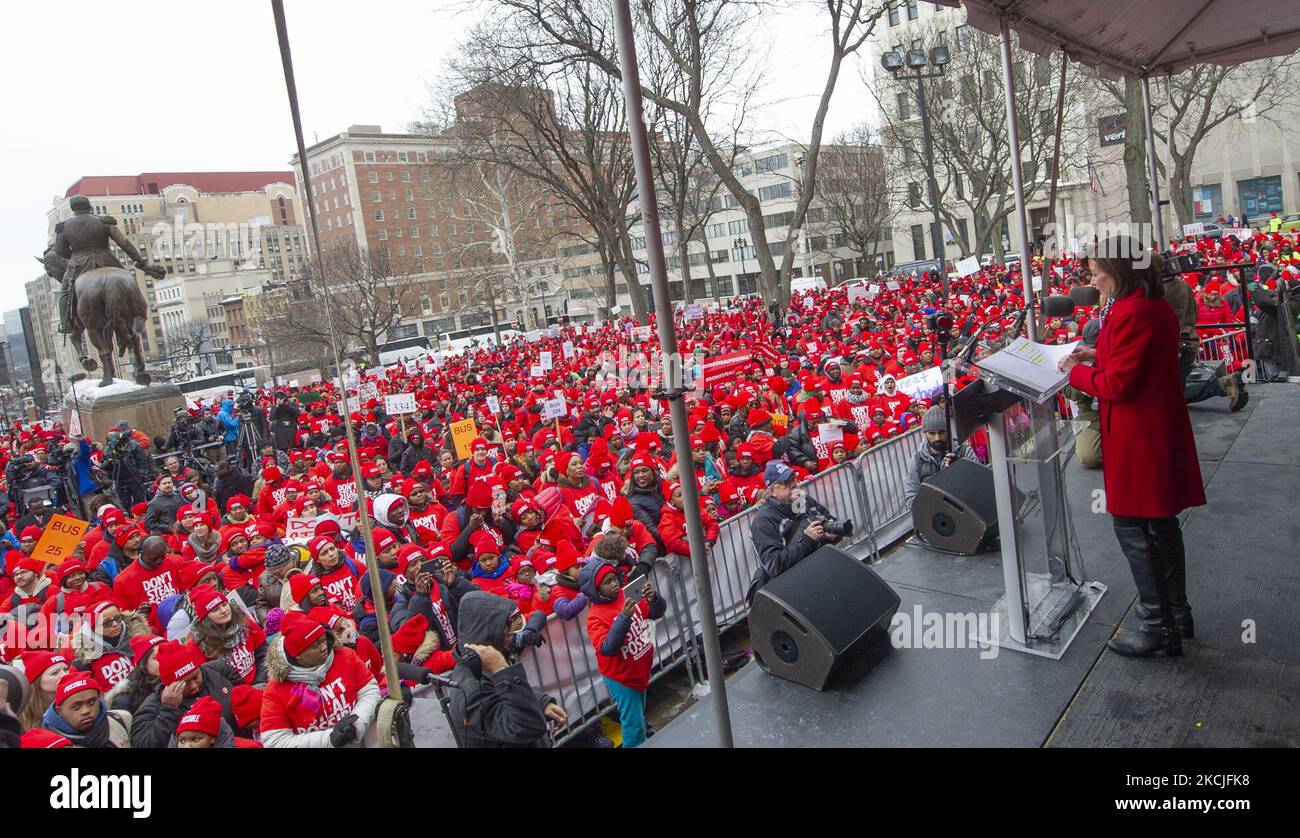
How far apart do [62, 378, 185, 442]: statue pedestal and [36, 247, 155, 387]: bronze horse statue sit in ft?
2.16

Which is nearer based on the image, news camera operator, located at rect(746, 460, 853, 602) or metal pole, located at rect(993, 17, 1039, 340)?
metal pole, located at rect(993, 17, 1039, 340)

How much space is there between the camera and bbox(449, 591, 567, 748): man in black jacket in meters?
4.42

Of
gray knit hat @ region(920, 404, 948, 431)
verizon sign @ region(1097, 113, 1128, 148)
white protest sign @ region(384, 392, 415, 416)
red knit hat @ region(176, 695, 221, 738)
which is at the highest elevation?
verizon sign @ region(1097, 113, 1128, 148)

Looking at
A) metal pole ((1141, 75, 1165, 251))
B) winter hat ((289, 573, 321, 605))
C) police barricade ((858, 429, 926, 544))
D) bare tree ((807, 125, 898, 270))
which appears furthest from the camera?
bare tree ((807, 125, 898, 270))

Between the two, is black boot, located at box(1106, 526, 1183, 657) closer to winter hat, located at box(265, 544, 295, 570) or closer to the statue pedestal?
winter hat, located at box(265, 544, 295, 570)

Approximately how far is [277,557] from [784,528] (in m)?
4.34

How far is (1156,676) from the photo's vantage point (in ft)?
12.1

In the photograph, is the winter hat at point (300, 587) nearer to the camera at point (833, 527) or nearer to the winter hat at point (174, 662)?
the winter hat at point (174, 662)

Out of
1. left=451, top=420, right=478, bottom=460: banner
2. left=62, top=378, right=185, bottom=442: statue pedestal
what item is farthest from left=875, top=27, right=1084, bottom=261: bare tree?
left=62, top=378, right=185, bottom=442: statue pedestal

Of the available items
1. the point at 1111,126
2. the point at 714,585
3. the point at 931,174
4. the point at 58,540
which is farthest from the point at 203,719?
the point at 1111,126
